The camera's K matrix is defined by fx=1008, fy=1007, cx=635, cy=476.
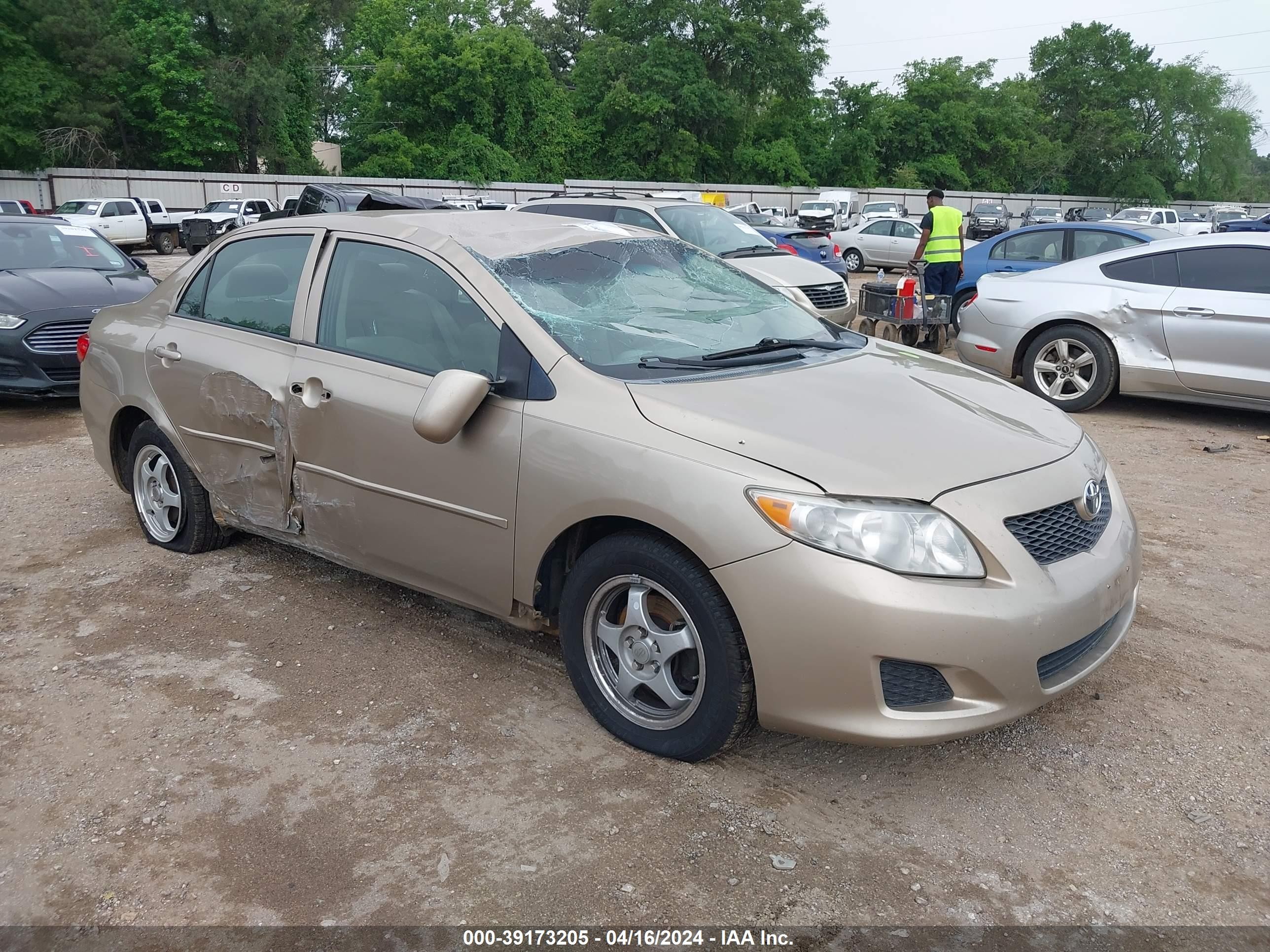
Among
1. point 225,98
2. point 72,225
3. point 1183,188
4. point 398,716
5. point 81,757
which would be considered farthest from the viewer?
point 1183,188

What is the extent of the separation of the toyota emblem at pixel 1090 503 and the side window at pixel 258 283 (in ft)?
9.82

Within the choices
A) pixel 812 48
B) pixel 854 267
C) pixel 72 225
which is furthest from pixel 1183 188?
pixel 72 225

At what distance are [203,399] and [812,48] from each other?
63.4 m

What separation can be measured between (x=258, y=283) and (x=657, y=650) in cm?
250

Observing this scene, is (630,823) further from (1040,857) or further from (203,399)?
(203,399)

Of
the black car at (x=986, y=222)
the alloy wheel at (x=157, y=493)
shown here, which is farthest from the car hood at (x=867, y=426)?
the black car at (x=986, y=222)

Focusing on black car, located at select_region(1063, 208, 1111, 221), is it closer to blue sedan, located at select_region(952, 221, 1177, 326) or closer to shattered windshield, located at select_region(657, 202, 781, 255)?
blue sedan, located at select_region(952, 221, 1177, 326)

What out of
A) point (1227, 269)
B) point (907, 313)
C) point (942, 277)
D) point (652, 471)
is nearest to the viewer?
point (652, 471)

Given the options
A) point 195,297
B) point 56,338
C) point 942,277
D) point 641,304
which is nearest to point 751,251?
point 942,277

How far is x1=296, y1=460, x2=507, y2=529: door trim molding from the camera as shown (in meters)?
3.36

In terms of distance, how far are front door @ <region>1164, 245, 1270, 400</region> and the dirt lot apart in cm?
340

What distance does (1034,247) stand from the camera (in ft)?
38.5

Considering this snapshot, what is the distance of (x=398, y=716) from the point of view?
3438 mm

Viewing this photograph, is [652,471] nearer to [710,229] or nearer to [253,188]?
[710,229]
